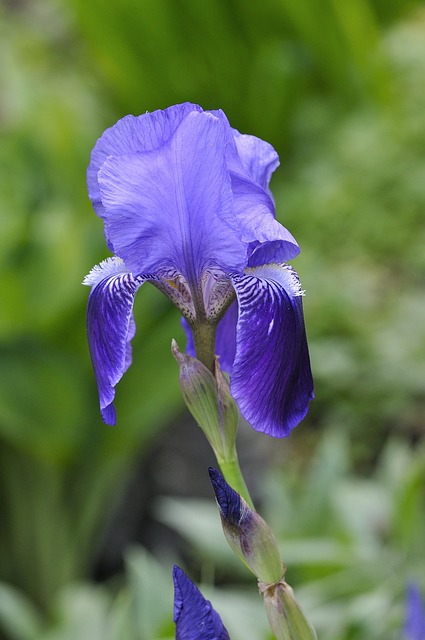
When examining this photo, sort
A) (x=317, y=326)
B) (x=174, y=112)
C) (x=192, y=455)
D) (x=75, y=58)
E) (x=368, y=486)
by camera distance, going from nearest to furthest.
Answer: (x=174, y=112)
(x=368, y=486)
(x=192, y=455)
(x=317, y=326)
(x=75, y=58)

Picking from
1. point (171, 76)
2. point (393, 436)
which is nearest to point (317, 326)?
point (393, 436)

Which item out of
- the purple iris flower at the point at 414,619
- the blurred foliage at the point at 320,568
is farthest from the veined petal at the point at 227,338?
the blurred foliage at the point at 320,568

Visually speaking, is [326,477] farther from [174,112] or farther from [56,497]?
[174,112]

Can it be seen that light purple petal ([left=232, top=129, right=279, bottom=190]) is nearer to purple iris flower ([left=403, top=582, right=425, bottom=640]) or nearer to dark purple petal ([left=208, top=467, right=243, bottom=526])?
dark purple petal ([left=208, top=467, right=243, bottom=526])

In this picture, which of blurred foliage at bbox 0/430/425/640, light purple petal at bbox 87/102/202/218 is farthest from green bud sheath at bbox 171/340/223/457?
blurred foliage at bbox 0/430/425/640

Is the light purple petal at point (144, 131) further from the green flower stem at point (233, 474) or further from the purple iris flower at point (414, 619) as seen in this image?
the purple iris flower at point (414, 619)
